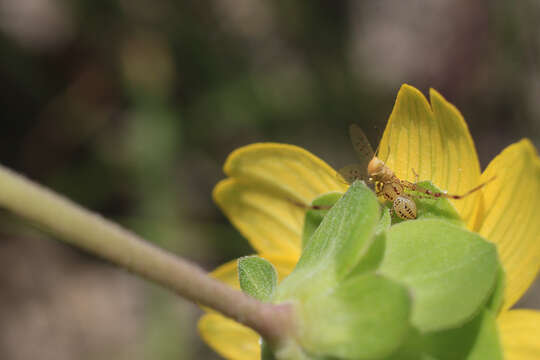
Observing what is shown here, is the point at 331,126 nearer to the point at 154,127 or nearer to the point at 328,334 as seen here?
the point at 154,127

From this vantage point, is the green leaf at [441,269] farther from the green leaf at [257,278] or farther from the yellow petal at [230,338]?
the yellow petal at [230,338]

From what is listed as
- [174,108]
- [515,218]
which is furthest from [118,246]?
[174,108]

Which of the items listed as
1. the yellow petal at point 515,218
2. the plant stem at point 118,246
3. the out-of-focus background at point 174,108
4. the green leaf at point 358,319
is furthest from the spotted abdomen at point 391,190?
the out-of-focus background at point 174,108

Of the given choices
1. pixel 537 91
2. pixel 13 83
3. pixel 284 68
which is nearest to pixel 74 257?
pixel 13 83

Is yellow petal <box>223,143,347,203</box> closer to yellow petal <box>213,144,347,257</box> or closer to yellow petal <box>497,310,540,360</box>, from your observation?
yellow petal <box>213,144,347,257</box>

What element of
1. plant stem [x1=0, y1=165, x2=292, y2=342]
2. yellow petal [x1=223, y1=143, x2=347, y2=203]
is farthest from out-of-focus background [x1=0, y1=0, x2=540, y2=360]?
plant stem [x1=0, y1=165, x2=292, y2=342]

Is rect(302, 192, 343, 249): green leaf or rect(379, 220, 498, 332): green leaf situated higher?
rect(379, 220, 498, 332): green leaf

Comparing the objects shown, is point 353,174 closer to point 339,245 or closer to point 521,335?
point 339,245
